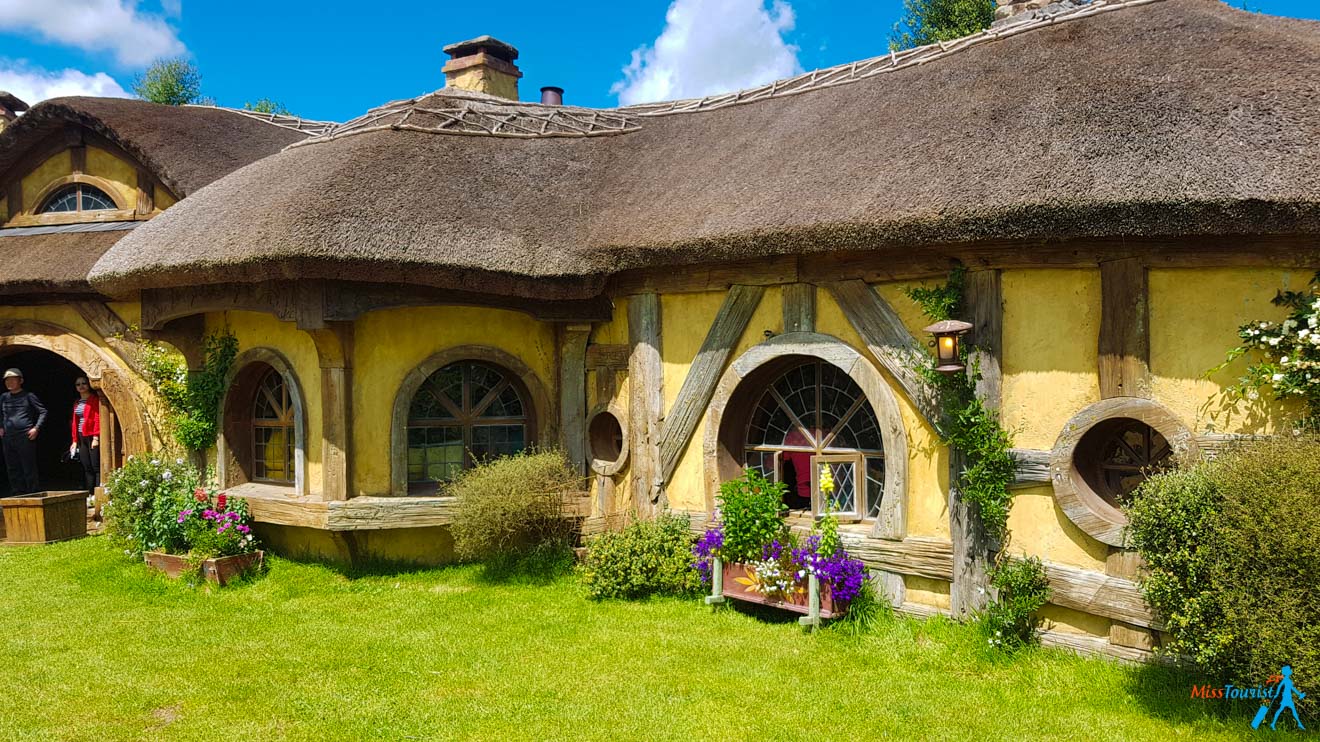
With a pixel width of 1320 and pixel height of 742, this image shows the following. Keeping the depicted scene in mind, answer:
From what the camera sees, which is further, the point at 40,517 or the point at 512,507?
the point at 40,517

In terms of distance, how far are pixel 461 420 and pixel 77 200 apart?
20.9 ft

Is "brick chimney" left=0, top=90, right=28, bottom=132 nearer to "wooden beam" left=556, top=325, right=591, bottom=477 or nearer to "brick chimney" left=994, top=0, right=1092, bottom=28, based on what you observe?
"wooden beam" left=556, top=325, right=591, bottom=477

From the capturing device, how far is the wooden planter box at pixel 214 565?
859 cm

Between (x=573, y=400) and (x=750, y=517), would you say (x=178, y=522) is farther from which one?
(x=750, y=517)

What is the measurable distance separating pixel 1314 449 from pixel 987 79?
11.7ft

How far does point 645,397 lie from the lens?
28.3ft

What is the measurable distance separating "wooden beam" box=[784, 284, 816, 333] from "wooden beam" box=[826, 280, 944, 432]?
22 centimetres

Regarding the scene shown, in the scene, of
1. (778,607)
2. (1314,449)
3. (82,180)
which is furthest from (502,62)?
(1314,449)

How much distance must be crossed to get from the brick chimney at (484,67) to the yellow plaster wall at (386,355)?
408 centimetres

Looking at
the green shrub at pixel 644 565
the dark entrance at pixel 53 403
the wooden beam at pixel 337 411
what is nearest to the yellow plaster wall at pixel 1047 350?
the green shrub at pixel 644 565

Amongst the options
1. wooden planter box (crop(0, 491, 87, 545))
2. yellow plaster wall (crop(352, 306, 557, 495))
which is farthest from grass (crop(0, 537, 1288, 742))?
wooden planter box (crop(0, 491, 87, 545))

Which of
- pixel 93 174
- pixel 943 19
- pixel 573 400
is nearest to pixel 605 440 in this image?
pixel 573 400

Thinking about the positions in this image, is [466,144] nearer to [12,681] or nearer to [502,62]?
[502,62]

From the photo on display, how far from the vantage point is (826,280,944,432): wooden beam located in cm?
669
